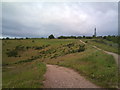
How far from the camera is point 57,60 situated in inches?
1056

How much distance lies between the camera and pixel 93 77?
11938mm

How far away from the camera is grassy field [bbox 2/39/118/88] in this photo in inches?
485

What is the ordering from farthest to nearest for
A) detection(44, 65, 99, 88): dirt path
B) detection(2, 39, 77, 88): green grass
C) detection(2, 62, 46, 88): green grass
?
detection(2, 39, 77, 88): green grass
detection(44, 65, 99, 88): dirt path
detection(2, 62, 46, 88): green grass

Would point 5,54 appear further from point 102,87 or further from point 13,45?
point 102,87

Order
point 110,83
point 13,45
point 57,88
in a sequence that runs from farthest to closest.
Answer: point 13,45 → point 110,83 → point 57,88

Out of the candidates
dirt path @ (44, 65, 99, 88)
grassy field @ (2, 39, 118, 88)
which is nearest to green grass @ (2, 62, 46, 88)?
grassy field @ (2, 39, 118, 88)

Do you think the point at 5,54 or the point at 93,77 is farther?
the point at 5,54

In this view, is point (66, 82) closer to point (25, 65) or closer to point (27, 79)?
point (27, 79)

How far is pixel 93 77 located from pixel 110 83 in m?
2.14

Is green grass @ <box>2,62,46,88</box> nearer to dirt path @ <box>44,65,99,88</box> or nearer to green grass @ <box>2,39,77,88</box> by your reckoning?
green grass @ <box>2,39,77,88</box>

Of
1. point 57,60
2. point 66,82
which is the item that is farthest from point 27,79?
point 57,60

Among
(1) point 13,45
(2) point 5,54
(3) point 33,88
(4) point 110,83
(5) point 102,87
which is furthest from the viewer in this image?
(1) point 13,45

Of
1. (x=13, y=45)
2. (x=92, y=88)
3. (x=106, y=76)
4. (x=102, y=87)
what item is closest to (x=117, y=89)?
(x=102, y=87)

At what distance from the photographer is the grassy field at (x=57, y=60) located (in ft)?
40.4
